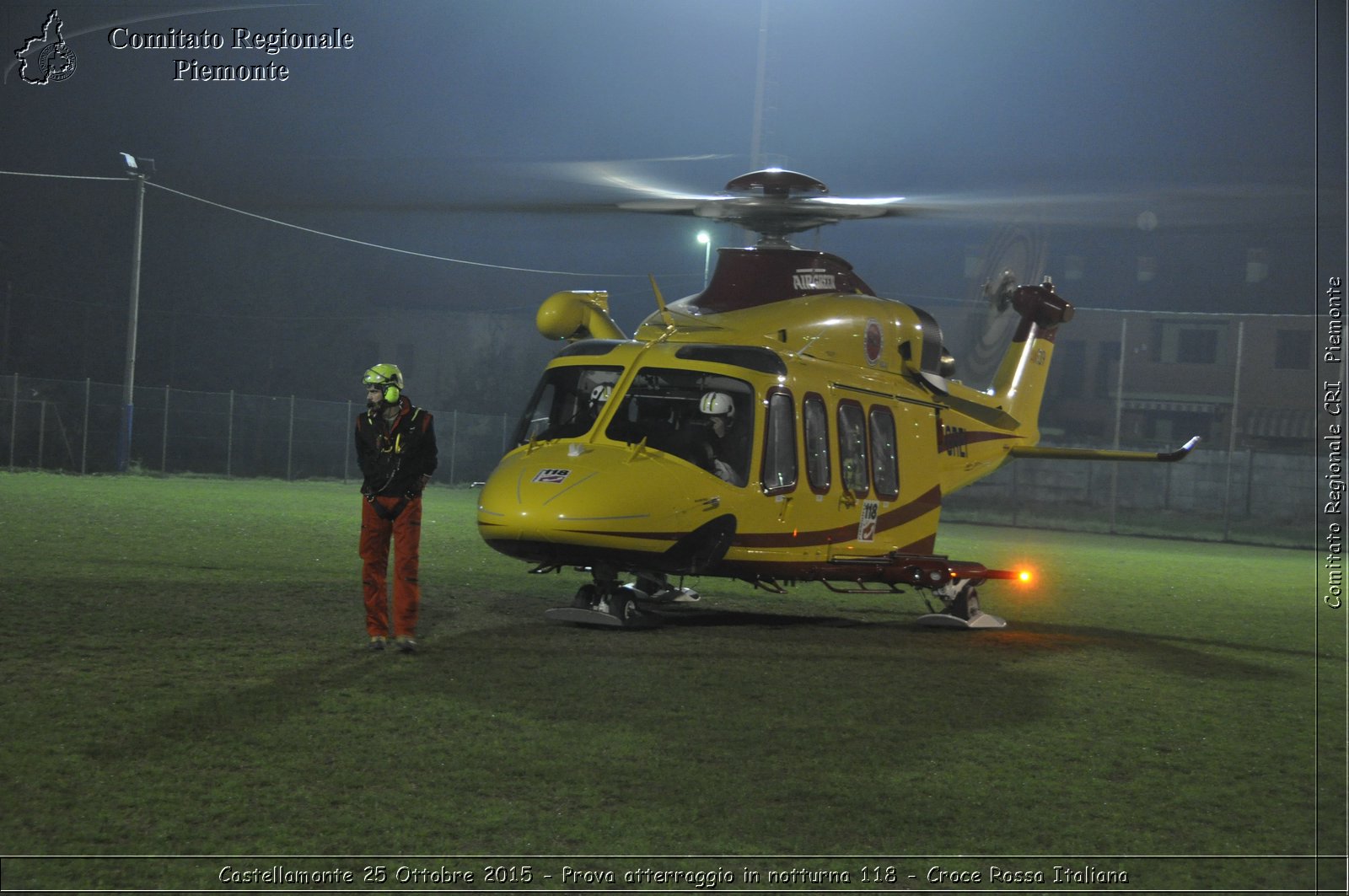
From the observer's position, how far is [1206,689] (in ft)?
26.2

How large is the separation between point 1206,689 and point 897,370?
3.90m

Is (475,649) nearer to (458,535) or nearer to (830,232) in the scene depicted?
(830,232)

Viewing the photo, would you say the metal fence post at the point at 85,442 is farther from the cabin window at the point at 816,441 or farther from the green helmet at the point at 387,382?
the cabin window at the point at 816,441

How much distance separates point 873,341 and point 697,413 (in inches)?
89.9

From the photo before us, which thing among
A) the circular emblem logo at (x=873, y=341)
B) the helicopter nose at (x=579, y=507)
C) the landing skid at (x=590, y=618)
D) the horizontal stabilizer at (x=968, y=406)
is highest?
the circular emblem logo at (x=873, y=341)

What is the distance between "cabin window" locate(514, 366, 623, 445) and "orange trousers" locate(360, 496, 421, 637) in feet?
4.73

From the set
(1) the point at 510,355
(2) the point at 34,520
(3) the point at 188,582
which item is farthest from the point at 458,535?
(1) the point at 510,355

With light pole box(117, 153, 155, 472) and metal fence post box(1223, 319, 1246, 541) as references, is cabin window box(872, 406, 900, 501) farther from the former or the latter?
light pole box(117, 153, 155, 472)

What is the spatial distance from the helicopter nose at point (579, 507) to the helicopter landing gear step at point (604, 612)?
769 millimetres

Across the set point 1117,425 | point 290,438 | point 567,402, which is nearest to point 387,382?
point 567,402

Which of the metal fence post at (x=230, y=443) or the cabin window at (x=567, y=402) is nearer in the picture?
the cabin window at (x=567, y=402)

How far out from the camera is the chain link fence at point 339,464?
26.8m

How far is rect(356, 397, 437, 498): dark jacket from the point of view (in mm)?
7727

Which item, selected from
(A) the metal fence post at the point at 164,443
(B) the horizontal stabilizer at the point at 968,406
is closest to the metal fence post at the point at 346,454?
(A) the metal fence post at the point at 164,443
